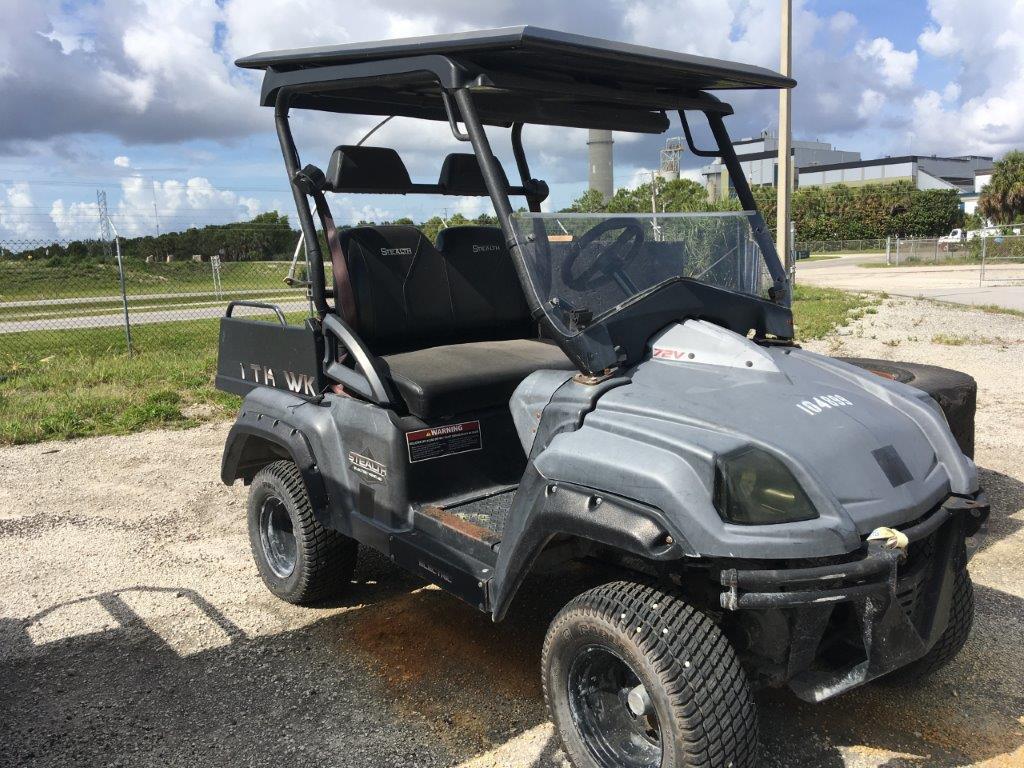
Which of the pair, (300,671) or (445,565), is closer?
(445,565)

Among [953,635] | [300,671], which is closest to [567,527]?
[953,635]

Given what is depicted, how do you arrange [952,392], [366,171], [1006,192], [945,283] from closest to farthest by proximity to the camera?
[366,171], [952,392], [945,283], [1006,192]

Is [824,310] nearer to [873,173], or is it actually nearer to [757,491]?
[757,491]

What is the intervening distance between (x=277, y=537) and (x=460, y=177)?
2015mm

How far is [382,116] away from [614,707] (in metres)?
3.08

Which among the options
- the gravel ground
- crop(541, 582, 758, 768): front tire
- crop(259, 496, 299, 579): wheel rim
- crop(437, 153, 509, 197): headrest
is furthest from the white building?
crop(541, 582, 758, 768): front tire

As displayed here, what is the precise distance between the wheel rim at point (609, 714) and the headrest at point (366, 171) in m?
2.31

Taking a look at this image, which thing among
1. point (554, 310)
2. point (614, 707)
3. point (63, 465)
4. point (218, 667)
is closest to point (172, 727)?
point (218, 667)

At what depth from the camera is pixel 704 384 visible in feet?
9.35

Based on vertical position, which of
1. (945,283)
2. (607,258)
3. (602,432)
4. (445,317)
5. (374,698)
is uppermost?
(607,258)

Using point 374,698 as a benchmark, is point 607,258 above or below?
above

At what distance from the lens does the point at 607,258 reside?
3.21m

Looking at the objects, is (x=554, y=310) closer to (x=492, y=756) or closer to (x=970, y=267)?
(x=492, y=756)

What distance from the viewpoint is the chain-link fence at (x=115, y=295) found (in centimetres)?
1333
